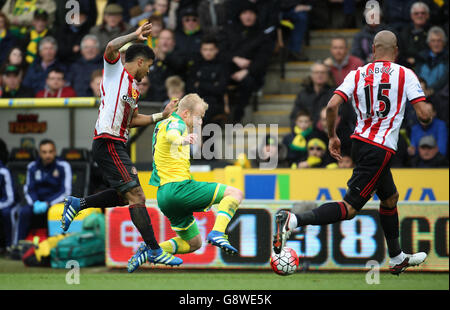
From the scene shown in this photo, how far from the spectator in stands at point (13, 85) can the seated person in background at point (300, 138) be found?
4.57 m

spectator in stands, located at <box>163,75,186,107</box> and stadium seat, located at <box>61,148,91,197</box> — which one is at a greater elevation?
spectator in stands, located at <box>163,75,186,107</box>

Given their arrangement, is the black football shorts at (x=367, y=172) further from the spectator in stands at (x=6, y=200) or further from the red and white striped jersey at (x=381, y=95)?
the spectator in stands at (x=6, y=200)

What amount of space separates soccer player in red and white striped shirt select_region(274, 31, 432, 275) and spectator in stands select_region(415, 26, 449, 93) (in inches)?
218

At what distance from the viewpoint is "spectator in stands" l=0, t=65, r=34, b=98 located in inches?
594

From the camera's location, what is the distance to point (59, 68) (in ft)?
48.0

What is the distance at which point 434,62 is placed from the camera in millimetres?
13664

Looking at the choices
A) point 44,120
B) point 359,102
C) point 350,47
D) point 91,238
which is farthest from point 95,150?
point 350,47

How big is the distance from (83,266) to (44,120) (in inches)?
106

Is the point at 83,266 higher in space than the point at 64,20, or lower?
lower

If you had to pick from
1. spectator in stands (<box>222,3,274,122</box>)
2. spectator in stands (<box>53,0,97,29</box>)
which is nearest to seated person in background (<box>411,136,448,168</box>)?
spectator in stands (<box>222,3,274,122</box>)

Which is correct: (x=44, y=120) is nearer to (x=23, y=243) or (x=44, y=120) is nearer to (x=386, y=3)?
(x=23, y=243)

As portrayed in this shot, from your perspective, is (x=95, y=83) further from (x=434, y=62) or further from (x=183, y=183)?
(x=183, y=183)

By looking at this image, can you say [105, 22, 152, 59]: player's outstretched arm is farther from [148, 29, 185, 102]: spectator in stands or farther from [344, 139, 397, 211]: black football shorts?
[148, 29, 185, 102]: spectator in stands

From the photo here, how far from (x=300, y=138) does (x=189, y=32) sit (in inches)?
114
